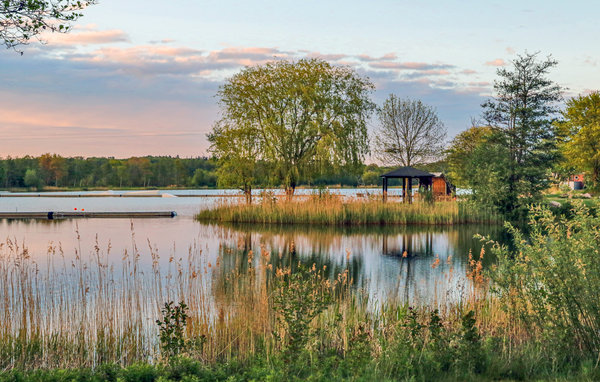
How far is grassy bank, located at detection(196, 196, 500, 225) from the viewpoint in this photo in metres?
27.3

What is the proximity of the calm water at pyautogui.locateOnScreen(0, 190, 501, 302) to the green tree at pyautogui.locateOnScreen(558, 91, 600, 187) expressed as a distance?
25441 mm

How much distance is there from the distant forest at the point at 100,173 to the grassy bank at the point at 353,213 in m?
65.5

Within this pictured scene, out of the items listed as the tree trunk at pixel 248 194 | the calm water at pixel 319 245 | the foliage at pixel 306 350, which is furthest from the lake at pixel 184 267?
the tree trunk at pixel 248 194

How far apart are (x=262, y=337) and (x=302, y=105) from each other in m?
27.9

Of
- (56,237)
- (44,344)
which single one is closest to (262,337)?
(44,344)

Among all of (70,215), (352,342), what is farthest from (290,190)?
(352,342)

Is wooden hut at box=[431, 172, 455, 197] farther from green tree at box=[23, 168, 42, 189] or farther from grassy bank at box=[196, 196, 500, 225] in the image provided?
green tree at box=[23, 168, 42, 189]

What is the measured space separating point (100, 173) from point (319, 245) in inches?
3617

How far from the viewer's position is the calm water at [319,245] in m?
12.2

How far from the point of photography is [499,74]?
3153 centimetres

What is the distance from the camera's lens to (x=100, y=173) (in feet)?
333

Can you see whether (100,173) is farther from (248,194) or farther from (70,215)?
(248,194)

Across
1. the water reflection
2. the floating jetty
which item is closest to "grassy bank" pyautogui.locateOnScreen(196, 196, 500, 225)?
the water reflection

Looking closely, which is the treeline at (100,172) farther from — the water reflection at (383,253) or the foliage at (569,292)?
the foliage at (569,292)
